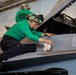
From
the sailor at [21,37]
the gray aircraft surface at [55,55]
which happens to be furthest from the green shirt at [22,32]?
the gray aircraft surface at [55,55]

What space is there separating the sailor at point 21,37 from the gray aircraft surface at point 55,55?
0.06 m

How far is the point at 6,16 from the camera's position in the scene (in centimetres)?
505

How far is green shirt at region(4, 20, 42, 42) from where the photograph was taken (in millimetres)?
2027

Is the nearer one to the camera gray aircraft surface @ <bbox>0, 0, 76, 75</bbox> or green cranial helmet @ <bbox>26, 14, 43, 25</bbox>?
gray aircraft surface @ <bbox>0, 0, 76, 75</bbox>

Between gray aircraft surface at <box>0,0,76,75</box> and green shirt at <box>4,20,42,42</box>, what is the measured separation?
14 centimetres

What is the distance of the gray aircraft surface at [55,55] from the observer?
1761 mm

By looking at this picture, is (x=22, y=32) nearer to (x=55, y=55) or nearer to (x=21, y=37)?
(x=21, y=37)

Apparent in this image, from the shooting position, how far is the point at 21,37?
7.22 ft

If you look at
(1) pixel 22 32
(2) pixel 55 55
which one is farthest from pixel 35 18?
(2) pixel 55 55

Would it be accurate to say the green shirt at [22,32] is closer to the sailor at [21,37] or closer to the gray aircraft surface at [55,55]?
the sailor at [21,37]

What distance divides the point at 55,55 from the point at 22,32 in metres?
0.51

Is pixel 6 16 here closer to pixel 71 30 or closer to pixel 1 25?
pixel 1 25

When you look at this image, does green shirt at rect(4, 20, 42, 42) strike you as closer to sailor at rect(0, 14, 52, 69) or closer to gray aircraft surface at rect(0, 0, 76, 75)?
sailor at rect(0, 14, 52, 69)

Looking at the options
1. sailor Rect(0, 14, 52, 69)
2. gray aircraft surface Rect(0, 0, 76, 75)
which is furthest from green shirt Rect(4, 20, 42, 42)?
gray aircraft surface Rect(0, 0, 76, 75)
